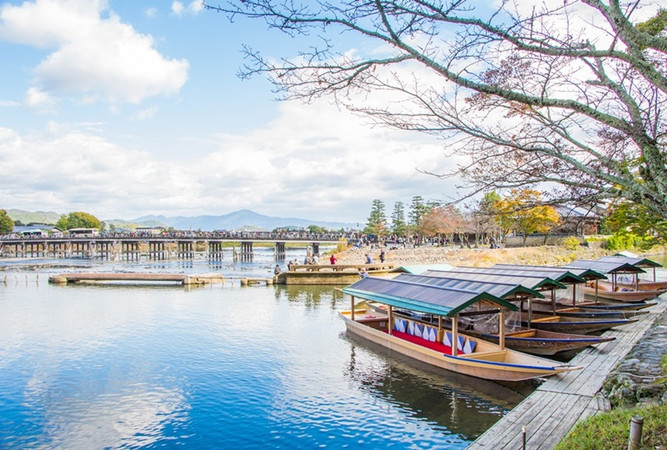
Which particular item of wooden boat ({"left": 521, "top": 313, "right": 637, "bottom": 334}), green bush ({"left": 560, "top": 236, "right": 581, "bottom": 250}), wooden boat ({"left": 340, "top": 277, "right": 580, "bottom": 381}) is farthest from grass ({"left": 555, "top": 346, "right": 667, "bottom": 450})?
green bush ({"left": 560, "top": 236, "right": 581, "bottom": 250})

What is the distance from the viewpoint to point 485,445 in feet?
25.6

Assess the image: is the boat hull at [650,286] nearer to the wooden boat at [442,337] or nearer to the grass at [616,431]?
the wooden boat at [442,337]

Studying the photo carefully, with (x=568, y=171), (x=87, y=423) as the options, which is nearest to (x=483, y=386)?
(x=568, y=171)

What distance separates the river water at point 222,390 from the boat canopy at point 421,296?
1.96 metres

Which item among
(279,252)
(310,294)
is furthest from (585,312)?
(279,252)

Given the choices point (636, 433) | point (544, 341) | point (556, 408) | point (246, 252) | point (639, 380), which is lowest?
point (556, 408)

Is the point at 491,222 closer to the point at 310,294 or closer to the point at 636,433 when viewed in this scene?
the point at 636,433

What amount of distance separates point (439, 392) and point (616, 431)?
243 inches

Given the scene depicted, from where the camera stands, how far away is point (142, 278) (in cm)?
4006

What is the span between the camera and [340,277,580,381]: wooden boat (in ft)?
40.3

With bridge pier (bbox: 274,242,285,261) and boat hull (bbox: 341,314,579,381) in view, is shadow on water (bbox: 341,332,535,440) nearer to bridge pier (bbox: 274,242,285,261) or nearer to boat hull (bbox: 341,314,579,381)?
boat hull (bbox: 341,314,579,381)

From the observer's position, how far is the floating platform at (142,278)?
39125 mm

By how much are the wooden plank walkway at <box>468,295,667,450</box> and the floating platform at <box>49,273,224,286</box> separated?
31439 mm

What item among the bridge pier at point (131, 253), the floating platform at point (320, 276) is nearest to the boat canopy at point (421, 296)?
the floating platform at point (320, 276)
